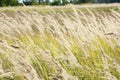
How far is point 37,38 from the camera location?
17.9 feet

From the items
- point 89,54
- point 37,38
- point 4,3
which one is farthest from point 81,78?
point 4,3

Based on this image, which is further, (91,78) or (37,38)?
(37,38)

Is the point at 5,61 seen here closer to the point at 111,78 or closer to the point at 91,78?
the point at 91,78

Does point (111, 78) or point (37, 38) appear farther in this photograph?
point (37, 38)

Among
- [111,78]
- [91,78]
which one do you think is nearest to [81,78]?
[91,78]

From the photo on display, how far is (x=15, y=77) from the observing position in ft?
11.9

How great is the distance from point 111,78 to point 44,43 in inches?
96.1

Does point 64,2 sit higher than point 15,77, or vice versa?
point 15,77

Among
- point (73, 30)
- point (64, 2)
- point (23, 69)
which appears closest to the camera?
point (23, 69)

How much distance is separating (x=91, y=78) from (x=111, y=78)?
0.86 m

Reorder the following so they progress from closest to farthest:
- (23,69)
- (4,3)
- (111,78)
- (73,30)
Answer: (111,78) < (23,69) < (73,30) < (4,3)

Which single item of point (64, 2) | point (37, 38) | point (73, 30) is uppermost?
point (73, 30)

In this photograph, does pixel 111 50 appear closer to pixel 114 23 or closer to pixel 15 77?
pixel 114 23

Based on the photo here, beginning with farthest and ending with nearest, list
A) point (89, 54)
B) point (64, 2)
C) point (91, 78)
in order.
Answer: point (64, 2) < point (89, 54) < point (91, 78)
